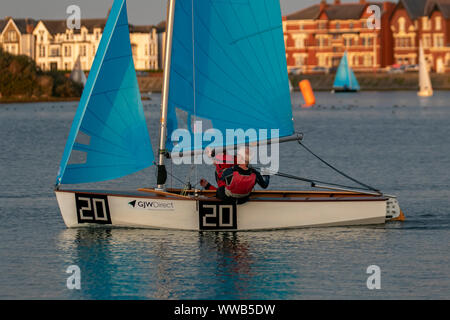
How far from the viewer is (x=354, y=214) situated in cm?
2327

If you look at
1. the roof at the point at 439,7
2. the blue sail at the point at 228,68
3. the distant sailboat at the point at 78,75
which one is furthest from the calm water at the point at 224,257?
the roof at the point at 439,7

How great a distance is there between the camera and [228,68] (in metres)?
24.0

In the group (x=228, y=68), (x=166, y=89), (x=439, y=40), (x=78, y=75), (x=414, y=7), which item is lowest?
(x=166, y=89)

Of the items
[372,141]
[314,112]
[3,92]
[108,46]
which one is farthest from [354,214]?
[3,92]

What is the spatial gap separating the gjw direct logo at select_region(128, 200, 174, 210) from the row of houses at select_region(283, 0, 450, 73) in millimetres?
158497

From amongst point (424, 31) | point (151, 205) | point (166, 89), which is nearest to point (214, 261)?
point (151, 205)

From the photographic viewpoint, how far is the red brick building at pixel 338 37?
188 meters

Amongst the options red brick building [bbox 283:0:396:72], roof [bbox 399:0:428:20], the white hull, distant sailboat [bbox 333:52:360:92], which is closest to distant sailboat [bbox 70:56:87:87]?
distant sailboat [bbox 333:52:360:92]

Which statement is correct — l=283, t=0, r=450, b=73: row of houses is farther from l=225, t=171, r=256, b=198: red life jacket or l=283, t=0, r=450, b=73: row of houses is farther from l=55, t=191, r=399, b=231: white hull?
l=225, t=171, r=256, b=198: red life jacket

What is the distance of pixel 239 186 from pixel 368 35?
16979 centimetres

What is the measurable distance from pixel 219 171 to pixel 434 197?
10129mm

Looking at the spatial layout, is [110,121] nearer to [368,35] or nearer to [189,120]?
[189,120]

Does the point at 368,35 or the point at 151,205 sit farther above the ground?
the point at 368,35

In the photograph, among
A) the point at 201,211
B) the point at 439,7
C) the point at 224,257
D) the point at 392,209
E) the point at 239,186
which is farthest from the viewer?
Result: the point at 439,7
